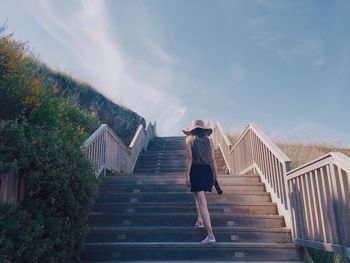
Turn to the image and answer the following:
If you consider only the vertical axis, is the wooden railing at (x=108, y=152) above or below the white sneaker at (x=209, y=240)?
above

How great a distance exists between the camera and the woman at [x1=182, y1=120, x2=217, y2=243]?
445cm

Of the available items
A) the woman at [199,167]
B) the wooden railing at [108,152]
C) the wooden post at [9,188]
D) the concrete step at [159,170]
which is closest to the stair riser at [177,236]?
the woman at [199,167]

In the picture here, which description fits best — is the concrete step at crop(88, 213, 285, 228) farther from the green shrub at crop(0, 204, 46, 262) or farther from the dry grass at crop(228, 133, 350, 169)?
the dry grass at crop(228, 133, 350, 169)

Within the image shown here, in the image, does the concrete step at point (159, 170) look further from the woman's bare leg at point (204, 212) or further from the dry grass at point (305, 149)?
the woman's bare leg at point (204, 212)

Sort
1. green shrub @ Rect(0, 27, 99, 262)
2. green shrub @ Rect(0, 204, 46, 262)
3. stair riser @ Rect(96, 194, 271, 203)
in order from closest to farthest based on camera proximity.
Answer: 1. green shrub @ Rect(0, 204, 46, 262)
2. green shrub @ Rect(0, 27, 99, 262)
3. stair riser @ Rect(96, 194, 271, 203)

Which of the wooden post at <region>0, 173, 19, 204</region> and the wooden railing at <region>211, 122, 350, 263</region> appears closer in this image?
the wooden post at <region>0, 173, 19, 204</region>

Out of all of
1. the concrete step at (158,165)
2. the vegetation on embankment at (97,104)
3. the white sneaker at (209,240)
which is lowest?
the white sneaker at (209,240)

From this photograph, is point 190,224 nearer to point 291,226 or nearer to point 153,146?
point 291,226

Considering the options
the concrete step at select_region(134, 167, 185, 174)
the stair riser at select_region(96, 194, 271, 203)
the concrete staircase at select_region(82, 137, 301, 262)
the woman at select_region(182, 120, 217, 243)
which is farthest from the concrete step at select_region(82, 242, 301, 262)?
the concrete step at select_region(134, 167, 185, 174)

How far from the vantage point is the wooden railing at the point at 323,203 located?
306 centimetres

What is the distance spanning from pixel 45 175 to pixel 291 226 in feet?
10.4

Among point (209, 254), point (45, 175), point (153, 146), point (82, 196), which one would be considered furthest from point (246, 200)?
point (153, 146)

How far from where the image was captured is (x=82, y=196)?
359cm

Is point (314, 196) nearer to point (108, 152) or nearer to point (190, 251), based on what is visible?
point (190, 251)
